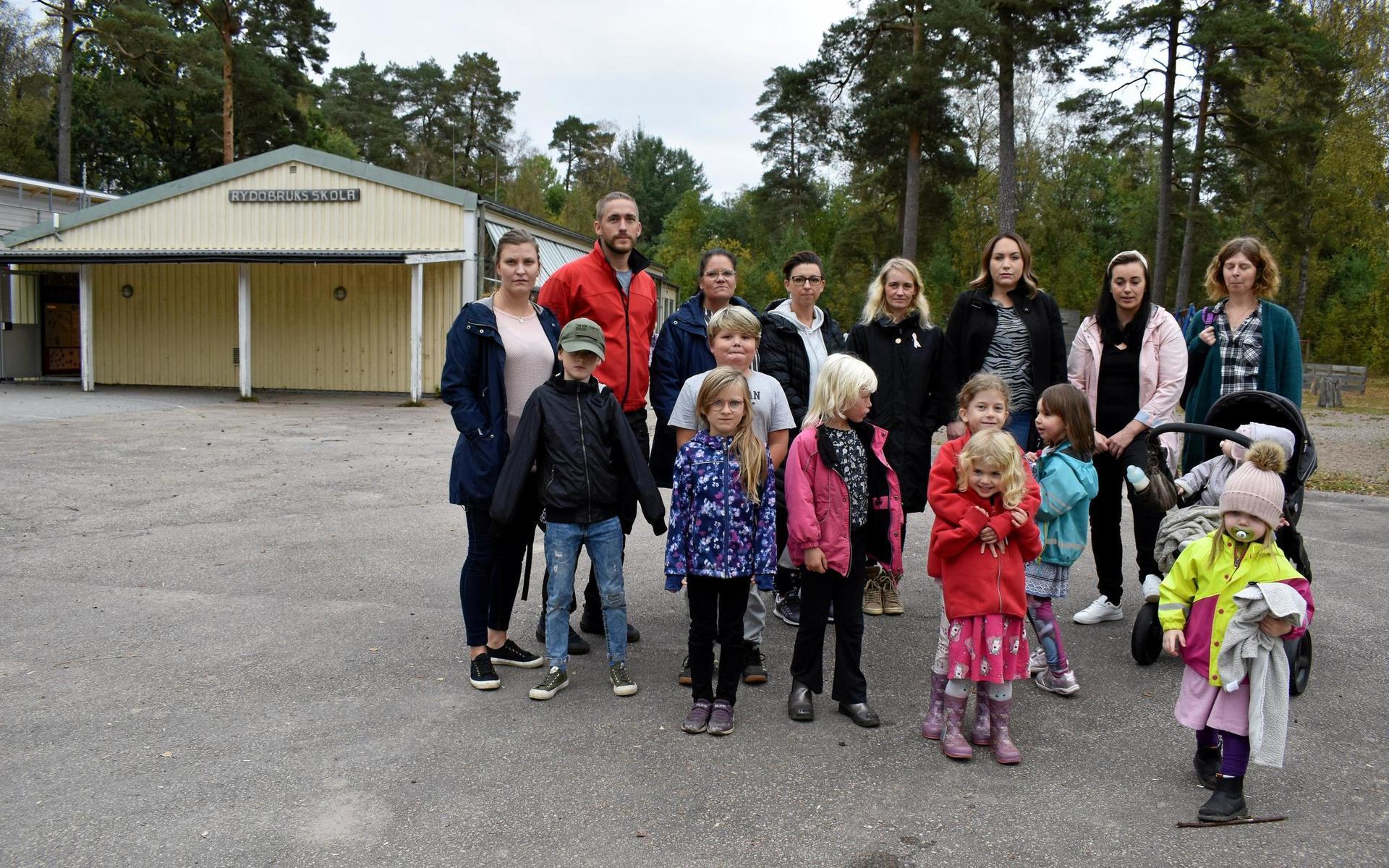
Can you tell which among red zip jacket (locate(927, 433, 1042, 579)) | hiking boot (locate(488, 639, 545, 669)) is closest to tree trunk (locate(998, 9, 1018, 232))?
red zip jacket (locate(927, 433, 1042, 579))

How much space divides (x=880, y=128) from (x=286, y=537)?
22691mm

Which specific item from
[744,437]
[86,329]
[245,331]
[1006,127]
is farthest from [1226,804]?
[86,329]

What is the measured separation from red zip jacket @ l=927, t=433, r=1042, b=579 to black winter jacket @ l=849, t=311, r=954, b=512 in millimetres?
1353

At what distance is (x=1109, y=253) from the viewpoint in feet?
145

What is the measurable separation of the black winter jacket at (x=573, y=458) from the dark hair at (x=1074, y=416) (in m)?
1.95

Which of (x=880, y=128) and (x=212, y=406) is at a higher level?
(x=880, y=128)

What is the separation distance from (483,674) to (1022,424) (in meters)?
3.13

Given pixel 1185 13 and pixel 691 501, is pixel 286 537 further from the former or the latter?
pixel 1185 13

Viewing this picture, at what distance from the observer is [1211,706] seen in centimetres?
340

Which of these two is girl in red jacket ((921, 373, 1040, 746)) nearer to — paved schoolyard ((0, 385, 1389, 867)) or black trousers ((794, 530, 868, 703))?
paved schoolyard ((0, 385, 1389, 867))

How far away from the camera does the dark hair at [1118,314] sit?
5.34 meters

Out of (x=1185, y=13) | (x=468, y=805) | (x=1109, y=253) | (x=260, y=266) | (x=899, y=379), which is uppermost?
(x=1185, y=13)

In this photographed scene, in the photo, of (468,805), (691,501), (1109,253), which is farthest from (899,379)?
(1109,253)

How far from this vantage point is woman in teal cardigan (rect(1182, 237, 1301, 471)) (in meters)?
5.14
